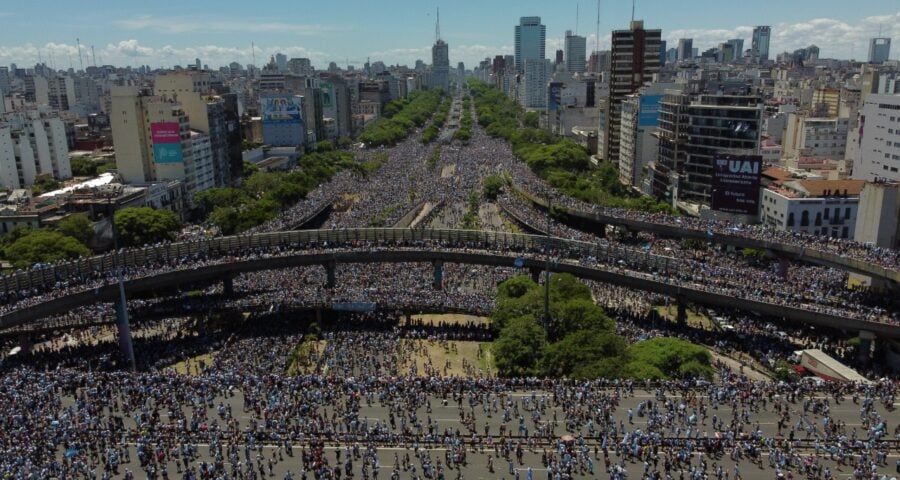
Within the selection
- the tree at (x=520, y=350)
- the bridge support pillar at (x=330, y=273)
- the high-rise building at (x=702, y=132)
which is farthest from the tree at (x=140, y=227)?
the high-rise building at (x=702, y=132)

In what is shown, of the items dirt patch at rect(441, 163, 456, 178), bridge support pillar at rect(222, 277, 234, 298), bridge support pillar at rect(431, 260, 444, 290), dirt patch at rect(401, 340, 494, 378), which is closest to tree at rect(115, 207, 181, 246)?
bridge support pillar at rect(222, 277, 234, 298)

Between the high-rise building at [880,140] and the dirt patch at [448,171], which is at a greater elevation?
the high-rise building at [880,140]

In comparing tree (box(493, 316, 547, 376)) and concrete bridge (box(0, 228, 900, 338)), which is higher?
concrete bridge (box(0, 228, 900, 338))

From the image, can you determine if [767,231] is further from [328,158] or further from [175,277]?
[328,158]

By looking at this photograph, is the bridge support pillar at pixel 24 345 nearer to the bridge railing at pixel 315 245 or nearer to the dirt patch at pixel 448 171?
the bridge railing at pixel 315 245

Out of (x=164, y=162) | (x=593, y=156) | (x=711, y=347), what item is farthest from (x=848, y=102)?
(x=164, y=162)

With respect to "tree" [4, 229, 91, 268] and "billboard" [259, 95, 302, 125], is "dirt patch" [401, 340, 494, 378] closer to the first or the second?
"tree" [4, 229, 91, 268]
